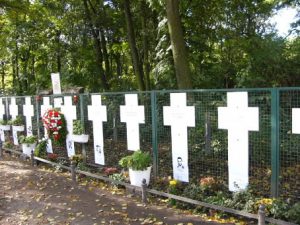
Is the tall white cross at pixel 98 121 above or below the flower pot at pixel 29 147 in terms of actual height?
above

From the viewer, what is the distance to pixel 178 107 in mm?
7000

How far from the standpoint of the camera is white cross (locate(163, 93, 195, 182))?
6.89 m

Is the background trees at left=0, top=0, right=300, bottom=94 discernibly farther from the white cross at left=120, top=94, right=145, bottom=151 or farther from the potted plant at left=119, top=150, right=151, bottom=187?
the potted plant at left=119, top=150, right=151, bottom=187

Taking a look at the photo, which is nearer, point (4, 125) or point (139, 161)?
point (139, 161)

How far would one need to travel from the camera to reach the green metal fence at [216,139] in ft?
19.6

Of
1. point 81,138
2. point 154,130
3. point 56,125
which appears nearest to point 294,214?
point 154,130

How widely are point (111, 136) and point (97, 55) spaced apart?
11.9 m

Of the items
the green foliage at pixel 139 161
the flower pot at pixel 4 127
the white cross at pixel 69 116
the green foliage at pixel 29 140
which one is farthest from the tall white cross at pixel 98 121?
the flower pot at pixel 4 127

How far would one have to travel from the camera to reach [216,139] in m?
7.35

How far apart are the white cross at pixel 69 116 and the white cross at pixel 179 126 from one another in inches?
145

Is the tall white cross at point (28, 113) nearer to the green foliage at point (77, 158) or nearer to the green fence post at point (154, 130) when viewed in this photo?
the green foliage at point (77, 158)

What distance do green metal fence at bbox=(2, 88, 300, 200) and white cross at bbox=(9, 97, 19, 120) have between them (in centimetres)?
555

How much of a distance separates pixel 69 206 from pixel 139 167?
1465 millimetres

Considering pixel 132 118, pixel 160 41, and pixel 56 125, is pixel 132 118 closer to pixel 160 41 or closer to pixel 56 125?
pixel 56 125
